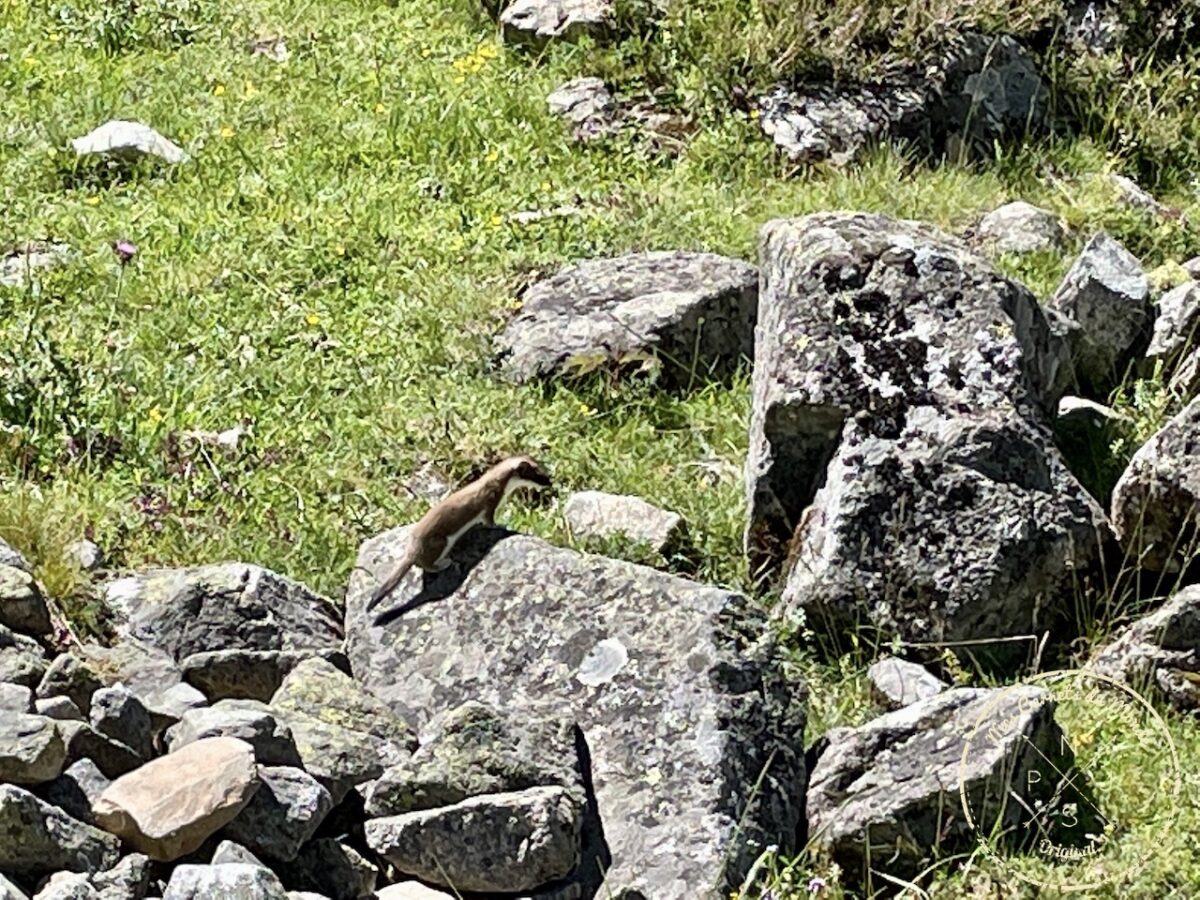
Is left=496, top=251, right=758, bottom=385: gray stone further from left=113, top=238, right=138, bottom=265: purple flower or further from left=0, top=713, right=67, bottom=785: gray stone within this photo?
left=0, top=713, right=67, bottom=785: gray stone

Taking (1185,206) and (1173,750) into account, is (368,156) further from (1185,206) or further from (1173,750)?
(1173,750)

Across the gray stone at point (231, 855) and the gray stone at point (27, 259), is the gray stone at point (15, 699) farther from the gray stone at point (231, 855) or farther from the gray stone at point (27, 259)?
the gray stone at point (27, 259)

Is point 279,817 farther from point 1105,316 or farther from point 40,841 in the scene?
point 1105,316

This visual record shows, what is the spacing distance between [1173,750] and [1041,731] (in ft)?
1.39

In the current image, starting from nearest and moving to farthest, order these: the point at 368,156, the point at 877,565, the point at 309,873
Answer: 1. the point at 309,873
2. the point at 877,565
3. the point at 368,156

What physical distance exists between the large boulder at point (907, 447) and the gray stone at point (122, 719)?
234 cm

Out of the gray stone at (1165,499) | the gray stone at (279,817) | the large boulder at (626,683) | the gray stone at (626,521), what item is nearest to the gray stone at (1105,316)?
the gray stone at (1165,499)

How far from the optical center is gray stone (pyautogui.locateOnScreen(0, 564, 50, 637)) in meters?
5.68

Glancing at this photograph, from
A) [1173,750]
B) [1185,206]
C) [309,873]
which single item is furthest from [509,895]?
[1185,206]

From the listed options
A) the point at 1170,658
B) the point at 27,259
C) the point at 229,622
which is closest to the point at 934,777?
the point at 1170,658

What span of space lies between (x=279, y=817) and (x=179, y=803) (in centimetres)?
26

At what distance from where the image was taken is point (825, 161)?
972 cm

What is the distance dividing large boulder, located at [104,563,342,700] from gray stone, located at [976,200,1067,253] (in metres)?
4.15

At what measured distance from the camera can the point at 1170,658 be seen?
20.4 feet
